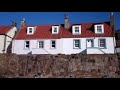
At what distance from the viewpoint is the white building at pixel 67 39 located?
1941cm

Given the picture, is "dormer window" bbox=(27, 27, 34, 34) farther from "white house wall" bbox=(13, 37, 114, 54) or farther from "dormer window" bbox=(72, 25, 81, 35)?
"dormer window" bbox=(72, 25, 81, 35)

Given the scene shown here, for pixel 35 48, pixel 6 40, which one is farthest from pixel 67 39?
pixel 6 40

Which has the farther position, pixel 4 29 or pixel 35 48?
pixel 4 29

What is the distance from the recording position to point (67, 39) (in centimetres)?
2012

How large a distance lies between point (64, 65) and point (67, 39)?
34.1ft

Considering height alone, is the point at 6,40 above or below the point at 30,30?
below

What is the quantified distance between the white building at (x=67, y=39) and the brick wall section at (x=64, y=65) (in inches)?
367

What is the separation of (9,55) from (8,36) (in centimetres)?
1314

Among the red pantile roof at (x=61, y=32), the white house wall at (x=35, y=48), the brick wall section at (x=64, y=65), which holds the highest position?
the red pantile roof at (x=61, y=32)

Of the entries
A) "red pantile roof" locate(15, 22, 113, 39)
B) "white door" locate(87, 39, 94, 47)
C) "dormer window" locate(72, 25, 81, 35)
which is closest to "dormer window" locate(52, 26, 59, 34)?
"red pantile roof" locate(15, 22, 113, 39)

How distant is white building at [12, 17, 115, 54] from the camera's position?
63.7 feet

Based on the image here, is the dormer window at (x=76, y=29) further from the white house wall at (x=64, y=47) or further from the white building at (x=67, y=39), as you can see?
the white house wall at (x=64, y=47)

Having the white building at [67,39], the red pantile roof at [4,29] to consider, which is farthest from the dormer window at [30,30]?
the red pantile roof at [4,29]

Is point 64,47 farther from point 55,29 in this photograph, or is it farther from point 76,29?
point 55,29
